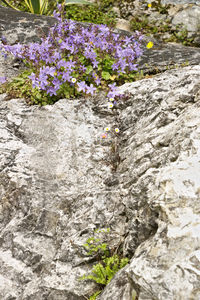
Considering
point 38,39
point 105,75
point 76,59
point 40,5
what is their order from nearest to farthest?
point 76,59
point 105,75
point 38,39
point 40,5

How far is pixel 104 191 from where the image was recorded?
9.08 feet

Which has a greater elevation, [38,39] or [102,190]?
[38,39]

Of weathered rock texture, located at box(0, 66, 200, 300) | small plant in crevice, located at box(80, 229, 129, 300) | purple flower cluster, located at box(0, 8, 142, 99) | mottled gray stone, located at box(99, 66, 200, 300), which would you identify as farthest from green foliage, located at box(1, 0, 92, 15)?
small plant in crevice, located at box(80, 229, 129, 300)

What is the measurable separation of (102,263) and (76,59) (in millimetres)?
2610

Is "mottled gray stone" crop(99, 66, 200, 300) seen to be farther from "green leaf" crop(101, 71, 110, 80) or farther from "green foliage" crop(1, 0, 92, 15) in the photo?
"green foliage" crop(1, 0, 92, 15)

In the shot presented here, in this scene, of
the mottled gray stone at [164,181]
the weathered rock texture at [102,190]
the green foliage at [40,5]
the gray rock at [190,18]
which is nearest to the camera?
the mottled gray stone at [164,181]

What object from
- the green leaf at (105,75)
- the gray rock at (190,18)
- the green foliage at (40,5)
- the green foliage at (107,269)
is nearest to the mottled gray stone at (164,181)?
the green foliage at (107,269)

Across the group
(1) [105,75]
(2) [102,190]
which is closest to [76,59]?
(1) [105,75]

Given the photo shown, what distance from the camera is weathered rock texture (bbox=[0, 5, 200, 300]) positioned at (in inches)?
67.0

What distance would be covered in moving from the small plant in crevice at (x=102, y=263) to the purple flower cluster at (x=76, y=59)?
1.94 m

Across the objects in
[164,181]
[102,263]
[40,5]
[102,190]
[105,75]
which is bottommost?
[102,263]

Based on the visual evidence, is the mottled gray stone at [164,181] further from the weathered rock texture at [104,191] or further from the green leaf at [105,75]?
the green leaf at [105,75]

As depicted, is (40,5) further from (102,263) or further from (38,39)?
(102,263)

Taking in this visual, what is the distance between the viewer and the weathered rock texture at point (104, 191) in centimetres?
170
